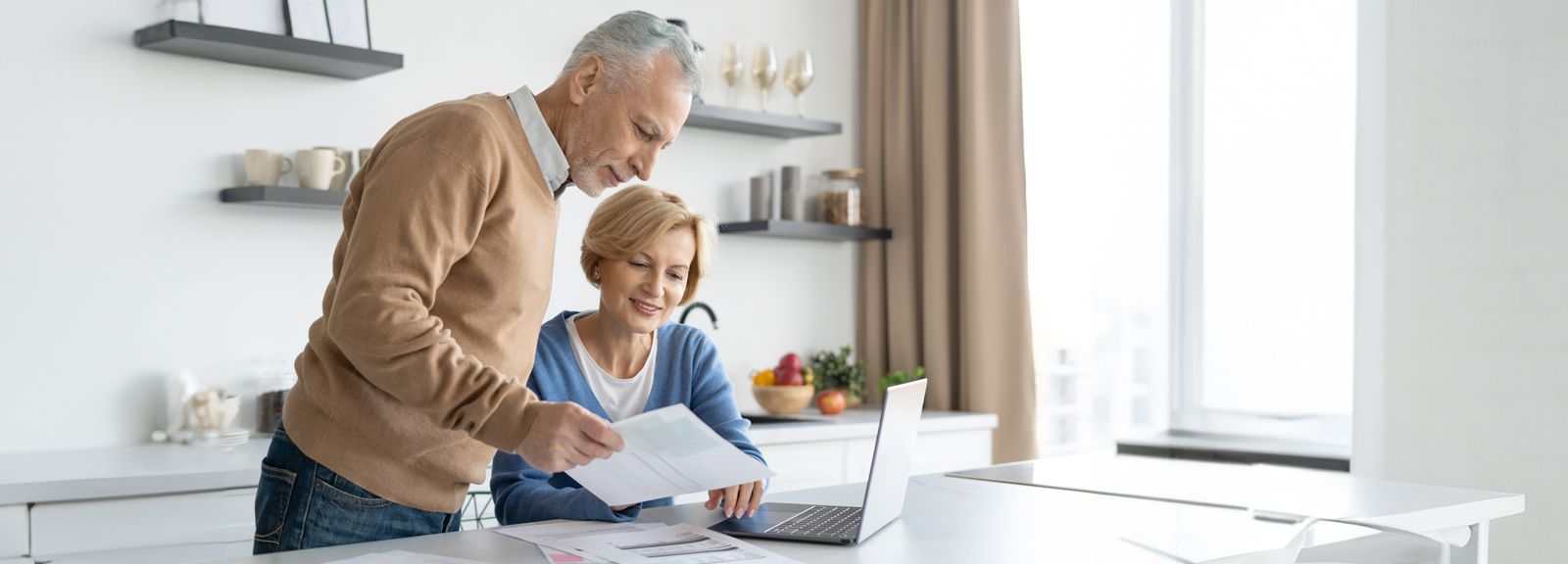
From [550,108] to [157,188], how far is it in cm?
160

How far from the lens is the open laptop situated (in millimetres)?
1312

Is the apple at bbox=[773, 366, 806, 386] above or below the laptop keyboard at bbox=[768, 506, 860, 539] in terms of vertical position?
below

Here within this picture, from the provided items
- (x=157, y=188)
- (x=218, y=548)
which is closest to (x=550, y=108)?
(x=218, y=548)

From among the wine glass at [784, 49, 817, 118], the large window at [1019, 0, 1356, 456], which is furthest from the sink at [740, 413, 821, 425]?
the wine glass at [784, 49, 817, 118]

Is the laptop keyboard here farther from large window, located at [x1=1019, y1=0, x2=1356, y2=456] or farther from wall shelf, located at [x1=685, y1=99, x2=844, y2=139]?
large window, located at [x1=1019, y1=0, x2=1356, y2=456]

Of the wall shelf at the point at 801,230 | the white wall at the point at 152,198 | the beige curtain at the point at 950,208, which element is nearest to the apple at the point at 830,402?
the beige curtain at the point at 950,208

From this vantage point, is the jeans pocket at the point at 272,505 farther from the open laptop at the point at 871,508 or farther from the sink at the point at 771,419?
the sink at the point at 771,419

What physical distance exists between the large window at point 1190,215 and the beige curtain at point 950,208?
14 cm

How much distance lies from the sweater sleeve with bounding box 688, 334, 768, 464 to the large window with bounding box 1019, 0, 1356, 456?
1.91 m

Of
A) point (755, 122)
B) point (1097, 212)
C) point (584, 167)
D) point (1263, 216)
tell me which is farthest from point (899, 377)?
point (584, 167)

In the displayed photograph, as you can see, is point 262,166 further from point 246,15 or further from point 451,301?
point 451,301

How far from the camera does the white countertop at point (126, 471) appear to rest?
77.0 inches

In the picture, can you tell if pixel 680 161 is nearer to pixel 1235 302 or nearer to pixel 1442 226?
pixel 1235 302

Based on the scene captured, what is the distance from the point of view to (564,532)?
135cm
